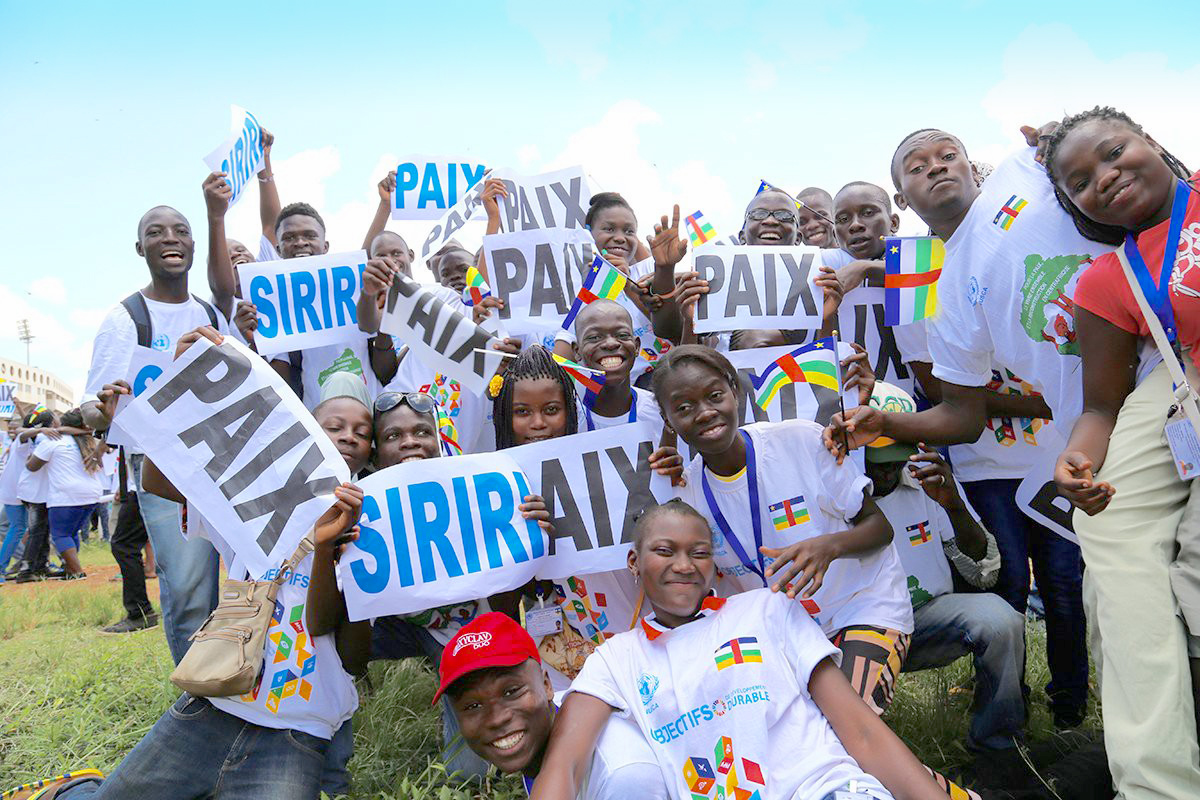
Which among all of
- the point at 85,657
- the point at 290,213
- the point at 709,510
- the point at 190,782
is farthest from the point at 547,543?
the point at 85,657

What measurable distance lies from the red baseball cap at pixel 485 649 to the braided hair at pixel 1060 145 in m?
2.46

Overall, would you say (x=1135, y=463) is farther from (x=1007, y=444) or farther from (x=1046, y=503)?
(x=1007, y=444)

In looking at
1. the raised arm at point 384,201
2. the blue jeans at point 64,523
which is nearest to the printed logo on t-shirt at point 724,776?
the raised arm at point 384,201

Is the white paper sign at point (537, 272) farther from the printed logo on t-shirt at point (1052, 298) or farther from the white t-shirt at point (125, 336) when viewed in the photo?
the printed logo on t-shirt at point (1052, 298)

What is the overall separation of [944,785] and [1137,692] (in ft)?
2.18

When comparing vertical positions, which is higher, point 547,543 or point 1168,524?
point 1168,524

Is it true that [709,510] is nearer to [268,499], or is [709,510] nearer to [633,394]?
[633,394]

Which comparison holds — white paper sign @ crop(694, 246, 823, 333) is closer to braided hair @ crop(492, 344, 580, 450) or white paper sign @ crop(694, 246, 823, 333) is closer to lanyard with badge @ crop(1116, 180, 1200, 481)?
braided hair @ crop(492, 344, 580, 450)

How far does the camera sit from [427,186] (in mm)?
7152

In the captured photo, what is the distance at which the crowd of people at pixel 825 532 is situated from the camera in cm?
254

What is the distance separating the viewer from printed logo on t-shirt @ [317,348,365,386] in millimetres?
5441

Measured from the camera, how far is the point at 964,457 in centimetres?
429

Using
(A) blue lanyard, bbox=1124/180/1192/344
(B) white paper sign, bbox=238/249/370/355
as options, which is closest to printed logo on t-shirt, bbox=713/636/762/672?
(A) blue lanyard, bbox=1124/180/1192/344

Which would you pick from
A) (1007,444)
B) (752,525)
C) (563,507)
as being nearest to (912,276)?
(1007,444)
